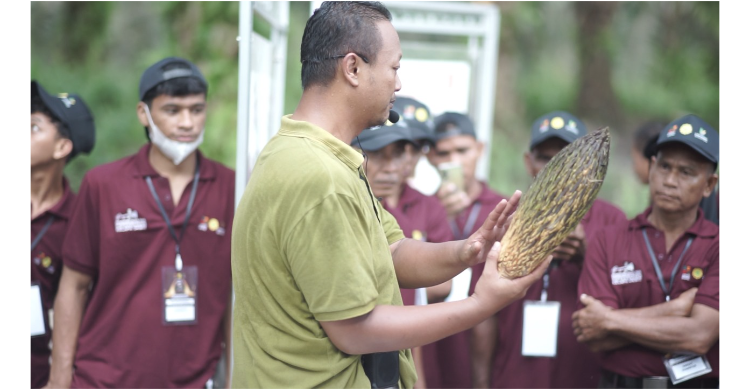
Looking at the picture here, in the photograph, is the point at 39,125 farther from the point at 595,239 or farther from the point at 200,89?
the point at 595,239

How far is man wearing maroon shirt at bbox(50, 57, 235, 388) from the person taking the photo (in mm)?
3934

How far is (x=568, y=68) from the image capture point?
46.8 ft

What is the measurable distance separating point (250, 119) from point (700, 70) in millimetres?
9695

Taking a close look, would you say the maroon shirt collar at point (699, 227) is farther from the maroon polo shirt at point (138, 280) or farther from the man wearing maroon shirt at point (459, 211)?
the maroon polo shirt at point (138, 280)

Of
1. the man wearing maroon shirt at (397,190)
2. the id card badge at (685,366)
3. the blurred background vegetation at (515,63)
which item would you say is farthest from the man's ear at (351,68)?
the blurred background vegetation at (515,63)

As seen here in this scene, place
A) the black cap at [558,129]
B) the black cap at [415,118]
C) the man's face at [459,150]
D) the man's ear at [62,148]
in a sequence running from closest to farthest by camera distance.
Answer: the man's ear at [62,148] → the black cap at [558,129] → the black cap at [415,118] → the man's face at [459,150]

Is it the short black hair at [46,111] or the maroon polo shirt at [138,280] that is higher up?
the short black hair at [46,111]

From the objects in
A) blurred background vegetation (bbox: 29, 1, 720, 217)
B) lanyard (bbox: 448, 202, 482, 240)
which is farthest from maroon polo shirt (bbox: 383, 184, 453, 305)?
blurred background vegetation (bbox: 29, 1, 720, 217)

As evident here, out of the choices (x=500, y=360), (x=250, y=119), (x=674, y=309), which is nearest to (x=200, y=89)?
(x=250, y=119)

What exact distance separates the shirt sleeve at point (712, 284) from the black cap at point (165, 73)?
2.82 metres

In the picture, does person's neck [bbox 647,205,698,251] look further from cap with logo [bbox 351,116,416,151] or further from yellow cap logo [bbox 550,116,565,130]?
cap with logo [bbox 351,116,416,151]

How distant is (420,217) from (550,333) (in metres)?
0.98

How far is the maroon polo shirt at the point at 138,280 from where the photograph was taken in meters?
3.93

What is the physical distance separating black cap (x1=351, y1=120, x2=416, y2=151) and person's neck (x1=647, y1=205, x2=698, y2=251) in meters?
1.44
